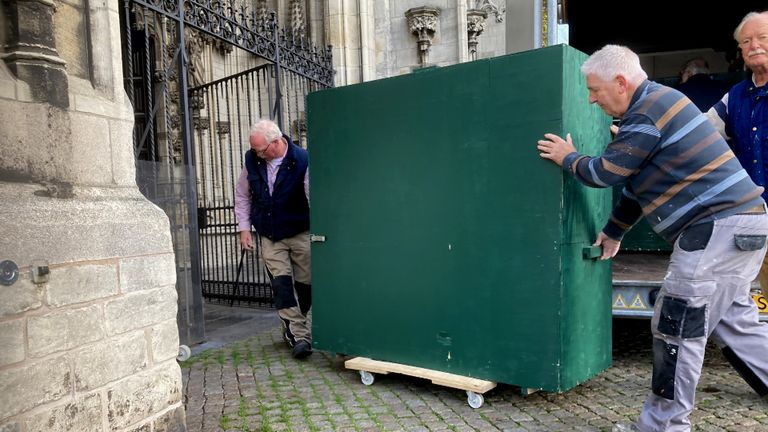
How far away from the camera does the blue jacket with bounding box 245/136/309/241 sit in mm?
4770

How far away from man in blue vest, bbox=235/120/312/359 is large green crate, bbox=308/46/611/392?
66 centimetres

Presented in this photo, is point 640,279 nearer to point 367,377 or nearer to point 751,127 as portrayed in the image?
point 751,127

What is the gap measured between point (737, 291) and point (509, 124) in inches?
54.0

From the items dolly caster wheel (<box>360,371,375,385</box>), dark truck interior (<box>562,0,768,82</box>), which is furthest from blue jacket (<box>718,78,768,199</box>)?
dark truck interior (<box>562,0,768,82</box>)

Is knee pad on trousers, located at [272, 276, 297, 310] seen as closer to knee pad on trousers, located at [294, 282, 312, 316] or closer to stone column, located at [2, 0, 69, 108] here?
knee pad on trousers, located at [294, 282, 312, 316]

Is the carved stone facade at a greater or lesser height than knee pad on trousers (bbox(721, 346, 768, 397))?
greater

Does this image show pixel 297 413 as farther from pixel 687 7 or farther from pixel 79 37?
pixel 687 7

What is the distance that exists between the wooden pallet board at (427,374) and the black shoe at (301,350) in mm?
775

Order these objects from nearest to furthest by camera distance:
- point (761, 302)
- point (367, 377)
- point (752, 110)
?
point (752, 110) < point (761, 302) < point (367, 377)

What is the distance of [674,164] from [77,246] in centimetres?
271

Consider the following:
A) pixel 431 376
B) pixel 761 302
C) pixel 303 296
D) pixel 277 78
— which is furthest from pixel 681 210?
pixel 277 78

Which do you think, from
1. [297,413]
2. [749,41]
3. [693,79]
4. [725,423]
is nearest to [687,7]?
[693,79]

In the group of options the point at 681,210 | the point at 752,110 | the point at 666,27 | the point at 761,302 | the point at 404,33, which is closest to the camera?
the point at 681,210

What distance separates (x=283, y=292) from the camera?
190 inches
